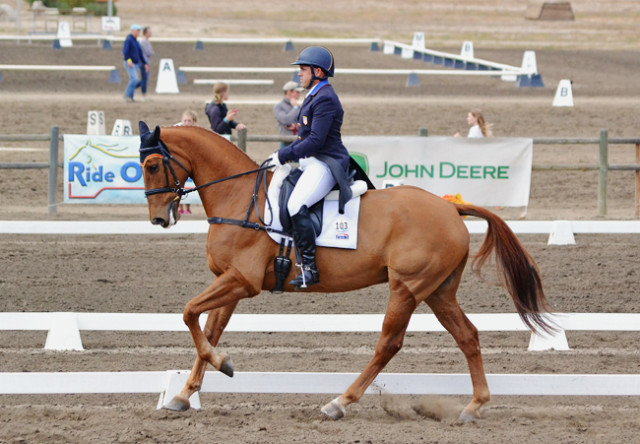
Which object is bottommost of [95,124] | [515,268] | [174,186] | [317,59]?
[95,124]

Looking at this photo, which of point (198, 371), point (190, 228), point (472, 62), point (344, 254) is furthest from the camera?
point (472, 62)

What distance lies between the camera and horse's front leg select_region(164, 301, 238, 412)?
19.4 feet

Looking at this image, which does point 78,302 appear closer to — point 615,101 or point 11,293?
point 11,293

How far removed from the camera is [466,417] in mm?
5984

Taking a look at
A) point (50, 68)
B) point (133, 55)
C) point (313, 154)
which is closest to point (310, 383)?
point (313, 154)

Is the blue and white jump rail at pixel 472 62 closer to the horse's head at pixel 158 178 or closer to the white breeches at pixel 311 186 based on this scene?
the white breeches at pixel 311 186

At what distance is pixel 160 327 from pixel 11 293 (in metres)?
2.50

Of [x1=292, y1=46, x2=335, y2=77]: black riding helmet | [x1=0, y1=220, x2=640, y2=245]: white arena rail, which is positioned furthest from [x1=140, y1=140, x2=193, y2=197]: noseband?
[x1=0, y1=220, x2=640, y2=245]: white arena rail

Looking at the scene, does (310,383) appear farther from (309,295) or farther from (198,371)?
(309,295)

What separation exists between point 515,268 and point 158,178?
2.32 m

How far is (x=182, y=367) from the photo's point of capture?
6988 mm

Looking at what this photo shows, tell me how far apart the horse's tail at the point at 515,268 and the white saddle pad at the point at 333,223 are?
0.74 m

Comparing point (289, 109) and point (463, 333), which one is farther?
point (289, 109)

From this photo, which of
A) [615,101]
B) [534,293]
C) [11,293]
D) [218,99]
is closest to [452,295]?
[534,293]
